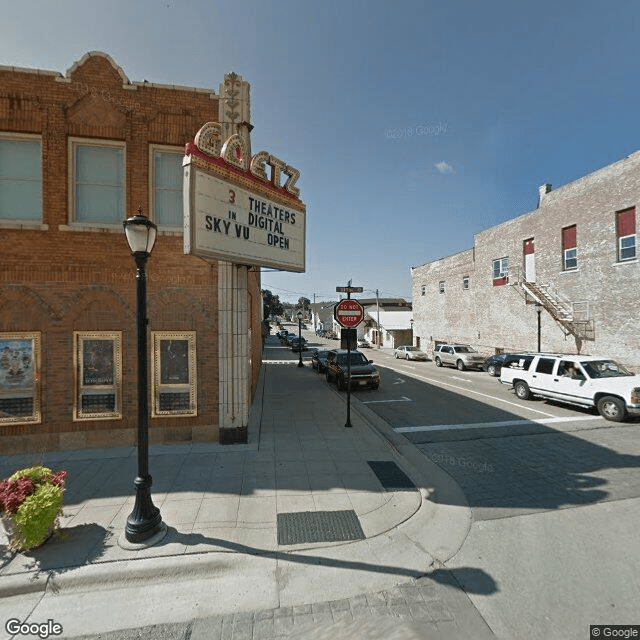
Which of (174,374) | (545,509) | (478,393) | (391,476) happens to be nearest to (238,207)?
(174,374)

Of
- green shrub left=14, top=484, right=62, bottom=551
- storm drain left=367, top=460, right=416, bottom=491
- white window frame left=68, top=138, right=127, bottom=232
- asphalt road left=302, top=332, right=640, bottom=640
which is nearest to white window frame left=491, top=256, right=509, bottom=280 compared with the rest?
asphalt road left=302, top=332, right=640, bottom=640

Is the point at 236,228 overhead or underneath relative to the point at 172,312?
overhead

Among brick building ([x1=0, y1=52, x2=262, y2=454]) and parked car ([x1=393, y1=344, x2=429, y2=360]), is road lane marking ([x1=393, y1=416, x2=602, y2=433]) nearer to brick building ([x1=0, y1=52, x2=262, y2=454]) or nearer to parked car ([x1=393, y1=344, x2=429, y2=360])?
brick building ([x1=0, y1=52, x2=262, y2=454])

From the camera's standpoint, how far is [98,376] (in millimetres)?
7586

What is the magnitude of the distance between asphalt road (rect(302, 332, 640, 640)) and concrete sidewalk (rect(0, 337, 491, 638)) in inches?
16.6

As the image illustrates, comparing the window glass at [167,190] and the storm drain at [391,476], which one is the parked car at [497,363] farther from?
the window glass at [167,190]

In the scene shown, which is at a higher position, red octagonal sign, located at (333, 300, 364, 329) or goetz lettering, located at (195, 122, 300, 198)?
goetz lettering, located at (195, 122, 300, 198)

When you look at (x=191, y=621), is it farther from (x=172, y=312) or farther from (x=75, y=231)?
(x=75, y=231)

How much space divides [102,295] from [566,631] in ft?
29.4

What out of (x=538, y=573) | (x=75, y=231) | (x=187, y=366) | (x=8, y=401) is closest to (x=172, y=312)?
(x=187, y=366)

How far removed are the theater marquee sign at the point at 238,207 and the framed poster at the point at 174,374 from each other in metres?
2.73

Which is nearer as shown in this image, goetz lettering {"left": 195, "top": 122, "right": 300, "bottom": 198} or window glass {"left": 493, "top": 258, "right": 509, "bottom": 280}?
goetz lettering {"left": 195, "top": 122, "right": 300, "bottom": 198}

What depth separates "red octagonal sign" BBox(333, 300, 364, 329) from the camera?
9281mm

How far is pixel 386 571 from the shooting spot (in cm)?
399
